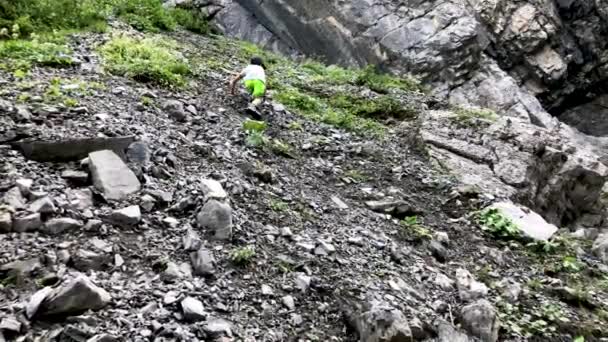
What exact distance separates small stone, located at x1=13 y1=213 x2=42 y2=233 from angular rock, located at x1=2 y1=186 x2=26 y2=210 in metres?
0.21

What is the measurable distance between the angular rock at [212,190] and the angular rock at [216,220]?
24cm

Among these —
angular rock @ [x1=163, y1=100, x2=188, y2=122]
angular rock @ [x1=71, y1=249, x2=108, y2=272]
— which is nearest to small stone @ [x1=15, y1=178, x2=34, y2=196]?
angular rock @ [x1=71, y1=249, x2=108, y2=272]

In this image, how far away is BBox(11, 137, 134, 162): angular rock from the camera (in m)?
6.13

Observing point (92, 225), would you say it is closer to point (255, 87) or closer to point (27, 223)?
point (27, 223)

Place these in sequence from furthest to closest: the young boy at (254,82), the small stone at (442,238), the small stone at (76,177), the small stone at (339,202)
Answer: the young boy at (254,82) < the small stone at (339,202) < the small stone at (442,238) < the small stone at (76,177)

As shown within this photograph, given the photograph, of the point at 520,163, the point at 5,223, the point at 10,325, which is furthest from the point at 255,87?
the point at 10,325

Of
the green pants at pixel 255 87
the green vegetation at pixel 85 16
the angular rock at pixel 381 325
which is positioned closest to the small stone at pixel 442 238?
the angular rock at pixel 381 325

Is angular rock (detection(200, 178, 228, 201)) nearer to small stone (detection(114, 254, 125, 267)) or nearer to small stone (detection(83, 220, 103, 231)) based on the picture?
small stone (detection(83, 220, 103, 231))

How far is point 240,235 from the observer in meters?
6.09

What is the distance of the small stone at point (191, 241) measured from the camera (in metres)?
5.38

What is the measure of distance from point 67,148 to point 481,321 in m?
5.52

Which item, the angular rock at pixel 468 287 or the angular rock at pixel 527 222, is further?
the angular rock at pixel 527 222

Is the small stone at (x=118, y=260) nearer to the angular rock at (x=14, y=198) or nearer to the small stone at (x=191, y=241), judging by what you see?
the small stone at (x=191, y=241)

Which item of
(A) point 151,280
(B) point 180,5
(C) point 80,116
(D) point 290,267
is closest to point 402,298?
(D) point 290,267
